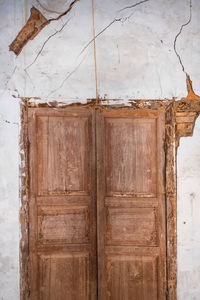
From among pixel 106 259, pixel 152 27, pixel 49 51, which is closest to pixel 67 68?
pixel 49 51

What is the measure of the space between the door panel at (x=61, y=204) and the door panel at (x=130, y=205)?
0.36 ft

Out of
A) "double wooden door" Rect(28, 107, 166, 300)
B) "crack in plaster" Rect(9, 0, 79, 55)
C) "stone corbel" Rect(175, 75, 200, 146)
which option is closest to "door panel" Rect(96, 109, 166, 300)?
"double wooden door" Rect(28, 107, 166, 300)

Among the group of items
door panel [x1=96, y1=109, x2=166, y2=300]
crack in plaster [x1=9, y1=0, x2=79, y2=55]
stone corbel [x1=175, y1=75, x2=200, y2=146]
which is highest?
crack in plaster [x1=9, y1=0, x2=79, y2=55]

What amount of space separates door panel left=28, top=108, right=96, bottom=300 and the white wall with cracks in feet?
0.53

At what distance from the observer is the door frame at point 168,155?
240cm

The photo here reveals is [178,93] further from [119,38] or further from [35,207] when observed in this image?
[35,207]

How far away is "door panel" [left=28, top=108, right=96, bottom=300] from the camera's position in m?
2.42

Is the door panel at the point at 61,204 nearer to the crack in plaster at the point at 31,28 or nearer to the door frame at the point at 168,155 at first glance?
the door frame at the point at 168,155

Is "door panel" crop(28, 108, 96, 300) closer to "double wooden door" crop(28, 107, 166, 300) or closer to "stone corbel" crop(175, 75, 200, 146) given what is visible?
"double wooden door" crop(28, 107, 166, 300)

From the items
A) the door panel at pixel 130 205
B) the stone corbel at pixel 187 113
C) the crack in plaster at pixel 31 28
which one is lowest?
the door panel at pixel 130 205

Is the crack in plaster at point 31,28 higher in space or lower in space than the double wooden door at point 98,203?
higher

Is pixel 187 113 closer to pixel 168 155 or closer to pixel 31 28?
pixel 168 155

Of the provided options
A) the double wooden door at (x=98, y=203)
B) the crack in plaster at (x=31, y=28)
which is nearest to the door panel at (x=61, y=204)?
the double wooden door at (x=98, y=203)

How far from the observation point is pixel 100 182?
243cm
